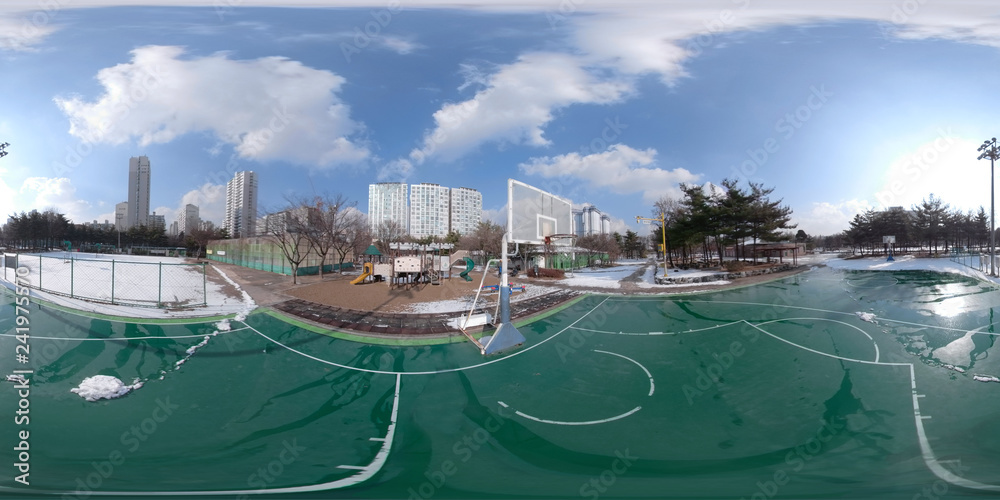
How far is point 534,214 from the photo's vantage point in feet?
14.5

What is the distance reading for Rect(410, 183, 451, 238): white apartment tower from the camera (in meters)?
21.7

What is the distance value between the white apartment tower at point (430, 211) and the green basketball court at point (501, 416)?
61.4 feet

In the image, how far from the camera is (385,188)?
17.2 metres

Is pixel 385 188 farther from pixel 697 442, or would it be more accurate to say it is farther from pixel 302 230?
pixel 697 442

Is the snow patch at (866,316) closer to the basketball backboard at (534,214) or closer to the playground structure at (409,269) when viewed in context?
the basketball backboard at (534,214)

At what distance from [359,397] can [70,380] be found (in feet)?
8.10

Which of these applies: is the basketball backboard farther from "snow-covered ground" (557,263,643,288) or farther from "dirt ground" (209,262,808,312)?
"snow-covered ground" (557,263,643,288)

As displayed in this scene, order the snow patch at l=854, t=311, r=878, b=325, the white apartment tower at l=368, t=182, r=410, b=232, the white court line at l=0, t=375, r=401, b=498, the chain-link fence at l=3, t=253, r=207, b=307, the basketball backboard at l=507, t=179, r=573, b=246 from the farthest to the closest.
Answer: the white apartment tower at l=368, t=182, r=410, b=232 → the snow patch at l=854, t=311, r=878, b=325 → the basketball backboard at l=507, t=179, r=573, b=246 → the chain-link fence at l=3, t=253, r=207, b=307 → the white court line at l=0, t=375, r=401, b=498

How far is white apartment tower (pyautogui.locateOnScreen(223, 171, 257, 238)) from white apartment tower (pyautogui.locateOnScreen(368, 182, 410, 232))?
7.63 metres

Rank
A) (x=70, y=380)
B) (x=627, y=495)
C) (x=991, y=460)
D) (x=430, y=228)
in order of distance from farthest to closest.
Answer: (x=430, y=228)
(x=70, y=380)
(x=991, y=460)
(x=627, y=495)

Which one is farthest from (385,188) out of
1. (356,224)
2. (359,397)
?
(359,397)

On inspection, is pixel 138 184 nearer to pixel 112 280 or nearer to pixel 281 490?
pixel 112 280

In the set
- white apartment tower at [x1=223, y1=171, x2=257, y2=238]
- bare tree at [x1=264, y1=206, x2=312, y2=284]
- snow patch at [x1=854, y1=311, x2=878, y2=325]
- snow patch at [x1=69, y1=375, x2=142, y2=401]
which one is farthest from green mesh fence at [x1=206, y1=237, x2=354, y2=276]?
snow patch at [x1=854, y1=311, x2=878, y2=325]

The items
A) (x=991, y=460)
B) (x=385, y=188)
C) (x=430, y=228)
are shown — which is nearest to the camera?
(x=991, y=460)
